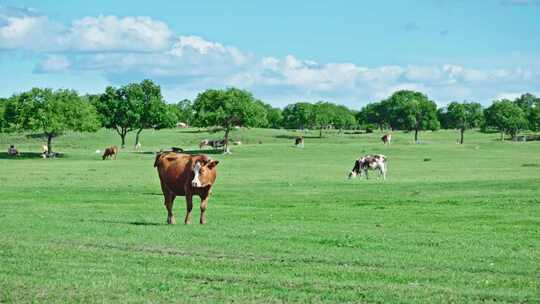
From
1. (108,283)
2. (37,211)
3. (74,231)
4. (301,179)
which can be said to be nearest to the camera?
(108,283)

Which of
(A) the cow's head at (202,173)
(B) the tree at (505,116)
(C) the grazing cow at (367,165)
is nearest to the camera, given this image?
(A) the cow's head at (202,173)

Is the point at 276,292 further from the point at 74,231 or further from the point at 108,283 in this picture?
the point at 74,231

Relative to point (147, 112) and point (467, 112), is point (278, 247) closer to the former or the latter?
point (147, 112)

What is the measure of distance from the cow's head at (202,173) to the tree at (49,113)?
76.8 m

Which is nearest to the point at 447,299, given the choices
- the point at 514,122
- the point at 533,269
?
the point at 533,269

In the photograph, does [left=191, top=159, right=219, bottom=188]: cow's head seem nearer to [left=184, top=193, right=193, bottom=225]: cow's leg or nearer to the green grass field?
[left=184, top=193, right=193, bottom=225]: cow's leg

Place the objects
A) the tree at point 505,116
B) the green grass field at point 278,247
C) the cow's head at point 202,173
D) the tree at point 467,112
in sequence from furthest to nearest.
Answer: the tree at point 467,112
the tree at point 505,116
the cow's head at point 202,173
the green grass field at point 278,247

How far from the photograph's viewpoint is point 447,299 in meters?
12.4

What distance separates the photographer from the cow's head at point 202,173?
23562 millimetres

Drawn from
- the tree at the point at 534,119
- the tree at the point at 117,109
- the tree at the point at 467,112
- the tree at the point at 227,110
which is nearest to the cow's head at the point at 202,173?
the tree at the point at 227,110

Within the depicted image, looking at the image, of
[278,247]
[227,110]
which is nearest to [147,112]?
[227,110]

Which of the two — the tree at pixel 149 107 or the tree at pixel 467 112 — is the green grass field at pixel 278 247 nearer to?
the tree at pixel 149 107

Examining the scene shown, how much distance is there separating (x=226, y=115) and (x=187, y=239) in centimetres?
8827

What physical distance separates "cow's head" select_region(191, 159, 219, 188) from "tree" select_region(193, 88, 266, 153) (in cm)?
8203
